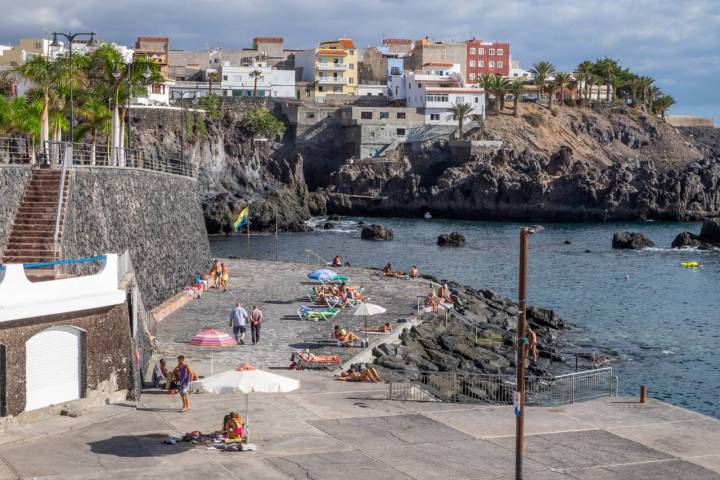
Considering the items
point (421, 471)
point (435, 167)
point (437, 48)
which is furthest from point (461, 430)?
point (437, 48)

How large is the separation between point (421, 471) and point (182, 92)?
133 m

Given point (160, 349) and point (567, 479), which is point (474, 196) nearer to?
point (160, 349)

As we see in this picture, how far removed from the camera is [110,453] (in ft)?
72.2

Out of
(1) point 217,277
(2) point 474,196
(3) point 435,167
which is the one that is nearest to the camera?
(1) point 217,277

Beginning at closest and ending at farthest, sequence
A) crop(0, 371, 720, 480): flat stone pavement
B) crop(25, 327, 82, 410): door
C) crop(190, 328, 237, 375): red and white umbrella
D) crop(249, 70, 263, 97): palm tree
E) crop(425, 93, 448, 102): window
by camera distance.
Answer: crop(0, 371, 720, 480): flat stone pavement
crop(25, 327, 82, 410): door
crop(190, 328, 237, 375): red and white umbrella
crop(425, 93, 448, 102): window
crop(249, 70, 263, 97): palm tree

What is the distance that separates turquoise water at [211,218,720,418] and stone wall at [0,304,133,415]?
71.5ft

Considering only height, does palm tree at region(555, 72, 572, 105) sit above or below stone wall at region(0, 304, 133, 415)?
above

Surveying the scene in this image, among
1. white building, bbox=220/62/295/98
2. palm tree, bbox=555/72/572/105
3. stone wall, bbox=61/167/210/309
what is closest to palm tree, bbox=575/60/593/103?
palm tree, bbox=555/72/572/105

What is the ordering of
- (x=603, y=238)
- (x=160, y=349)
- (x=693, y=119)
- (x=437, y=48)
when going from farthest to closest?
(x=693, y=119) → (x=437, y=48) → (x=603, y=238) → (x=160, y=349)

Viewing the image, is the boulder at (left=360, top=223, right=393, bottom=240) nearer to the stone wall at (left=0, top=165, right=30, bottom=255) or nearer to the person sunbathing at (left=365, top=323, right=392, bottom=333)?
the person sunbathing at (left=365, top=323, right=392, bottom=333)

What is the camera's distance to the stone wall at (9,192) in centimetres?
3375

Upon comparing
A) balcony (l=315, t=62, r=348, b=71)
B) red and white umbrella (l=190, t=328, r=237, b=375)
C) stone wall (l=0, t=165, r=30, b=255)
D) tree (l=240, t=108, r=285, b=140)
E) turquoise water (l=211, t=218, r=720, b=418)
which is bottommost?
turquoise water (l=211, t=218, r=720, b=418)

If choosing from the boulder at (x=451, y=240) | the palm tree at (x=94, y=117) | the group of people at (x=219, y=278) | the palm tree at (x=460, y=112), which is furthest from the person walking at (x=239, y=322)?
the palm tree at (x=460, y=112)

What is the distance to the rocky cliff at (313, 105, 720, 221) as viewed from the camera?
133 meters
